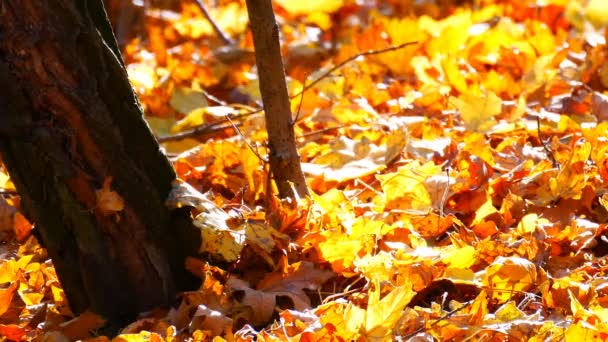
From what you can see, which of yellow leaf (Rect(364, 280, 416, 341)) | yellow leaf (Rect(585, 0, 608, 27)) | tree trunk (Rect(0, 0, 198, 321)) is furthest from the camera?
yellow leaf (Rect(585, 0, 608, 27))

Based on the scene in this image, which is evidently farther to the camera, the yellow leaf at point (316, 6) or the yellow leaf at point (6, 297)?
the yellow leaf at point (316, 6)

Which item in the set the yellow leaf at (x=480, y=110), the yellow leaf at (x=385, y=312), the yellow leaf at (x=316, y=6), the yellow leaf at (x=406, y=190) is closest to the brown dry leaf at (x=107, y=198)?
the yellow leaf at (x=385, y=312)

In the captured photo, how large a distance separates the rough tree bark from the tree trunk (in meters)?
0.29

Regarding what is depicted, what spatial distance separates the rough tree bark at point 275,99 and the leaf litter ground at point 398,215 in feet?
0.20

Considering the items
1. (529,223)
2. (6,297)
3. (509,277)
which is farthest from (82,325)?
(529,223)

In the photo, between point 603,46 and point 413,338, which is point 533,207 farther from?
point 603,46

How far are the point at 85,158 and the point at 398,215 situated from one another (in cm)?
84

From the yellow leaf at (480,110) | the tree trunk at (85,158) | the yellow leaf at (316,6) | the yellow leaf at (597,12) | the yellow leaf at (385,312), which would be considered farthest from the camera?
the yellow leaf at (316,6)

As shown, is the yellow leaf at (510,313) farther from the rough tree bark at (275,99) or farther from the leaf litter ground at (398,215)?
the rough tree bark at (275,99)

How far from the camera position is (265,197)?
229 centimetres

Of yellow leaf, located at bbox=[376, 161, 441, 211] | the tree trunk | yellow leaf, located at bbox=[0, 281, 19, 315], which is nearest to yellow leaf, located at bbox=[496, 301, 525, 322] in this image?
yellow leaf, located at bbox=[376, 161, 441, 211]

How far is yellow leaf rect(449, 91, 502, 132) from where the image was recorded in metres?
2.71

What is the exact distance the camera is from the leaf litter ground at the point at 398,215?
1802 mm

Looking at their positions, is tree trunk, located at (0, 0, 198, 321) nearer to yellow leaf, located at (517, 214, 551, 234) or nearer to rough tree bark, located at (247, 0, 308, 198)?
rough tree bark, located at (247, 0, 308, 198)
